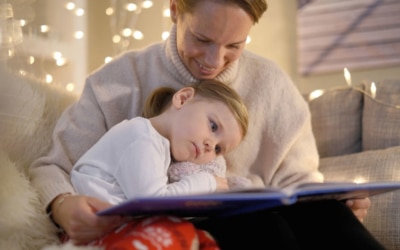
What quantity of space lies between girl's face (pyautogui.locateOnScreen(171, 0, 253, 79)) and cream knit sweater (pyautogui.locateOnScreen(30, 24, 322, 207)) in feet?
0.22

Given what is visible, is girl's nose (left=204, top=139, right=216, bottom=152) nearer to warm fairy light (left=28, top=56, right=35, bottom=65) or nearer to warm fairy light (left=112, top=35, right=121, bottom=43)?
warm fairy light (left=28, top=56, right=35, bottom=65)

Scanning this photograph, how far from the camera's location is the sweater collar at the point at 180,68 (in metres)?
1.42

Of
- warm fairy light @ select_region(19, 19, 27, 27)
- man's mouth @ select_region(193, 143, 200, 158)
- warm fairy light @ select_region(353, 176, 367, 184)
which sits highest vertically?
warm fairy light @ select_region(19, 19, 27, 27)

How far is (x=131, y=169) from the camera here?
105 cm

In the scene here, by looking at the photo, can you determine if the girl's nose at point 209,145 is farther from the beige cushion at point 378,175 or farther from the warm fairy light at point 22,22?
the warm fairy light at point 22,22

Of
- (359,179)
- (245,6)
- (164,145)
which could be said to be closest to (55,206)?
(164,145)

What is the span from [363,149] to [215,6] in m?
0.84

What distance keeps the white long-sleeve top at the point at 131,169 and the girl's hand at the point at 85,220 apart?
61 mm

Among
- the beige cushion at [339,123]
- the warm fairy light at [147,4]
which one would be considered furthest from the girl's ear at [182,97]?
the warm fairy light at [147,4]

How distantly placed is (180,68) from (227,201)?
2.21 ft

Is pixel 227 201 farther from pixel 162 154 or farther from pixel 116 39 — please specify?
pixel 116 39

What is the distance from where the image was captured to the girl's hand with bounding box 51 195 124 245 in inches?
38.6

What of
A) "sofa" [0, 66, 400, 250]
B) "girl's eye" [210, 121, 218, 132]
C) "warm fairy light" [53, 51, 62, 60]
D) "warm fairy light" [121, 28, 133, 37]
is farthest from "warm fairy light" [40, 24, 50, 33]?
"girl's eye" [210, 121, 218, 132]

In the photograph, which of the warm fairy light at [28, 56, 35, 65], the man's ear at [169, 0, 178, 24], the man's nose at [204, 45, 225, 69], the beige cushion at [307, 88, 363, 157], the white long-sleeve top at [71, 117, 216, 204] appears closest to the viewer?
the white long-sleeve top at [71, 117, 216, 204]
